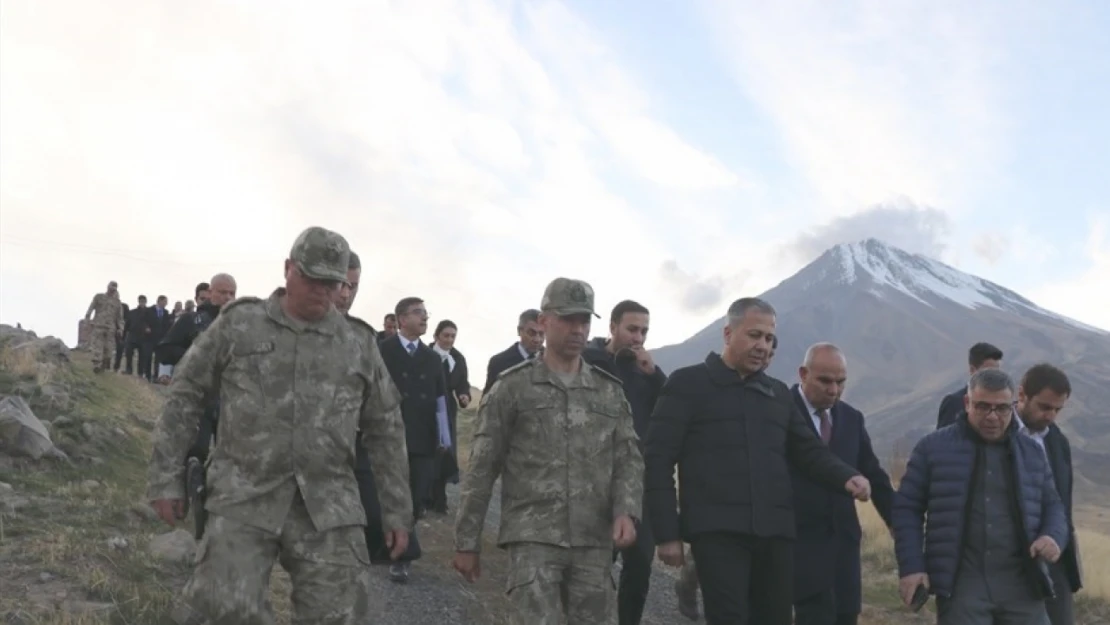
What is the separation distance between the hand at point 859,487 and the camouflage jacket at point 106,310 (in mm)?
17249

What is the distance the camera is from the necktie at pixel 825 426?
18.2ft

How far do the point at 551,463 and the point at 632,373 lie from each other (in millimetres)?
1804

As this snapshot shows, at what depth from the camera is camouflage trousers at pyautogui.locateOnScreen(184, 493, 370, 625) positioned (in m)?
3.85

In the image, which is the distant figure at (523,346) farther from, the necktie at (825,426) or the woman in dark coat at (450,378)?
the necktie at (825,426)

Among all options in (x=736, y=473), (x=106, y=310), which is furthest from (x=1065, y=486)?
(x=106, y=310)

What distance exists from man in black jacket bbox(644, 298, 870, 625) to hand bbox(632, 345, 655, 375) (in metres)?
1.16

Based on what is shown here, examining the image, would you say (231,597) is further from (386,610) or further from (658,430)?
(386,610)

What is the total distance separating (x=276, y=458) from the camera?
4.02 m

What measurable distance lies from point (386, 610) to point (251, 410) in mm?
3451

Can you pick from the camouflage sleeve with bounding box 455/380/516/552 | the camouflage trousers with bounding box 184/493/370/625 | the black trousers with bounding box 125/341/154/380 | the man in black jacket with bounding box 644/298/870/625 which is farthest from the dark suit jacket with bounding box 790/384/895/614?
the black trousers with bounding box 125/341/154/380

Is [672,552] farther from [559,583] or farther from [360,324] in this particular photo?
[360,324]

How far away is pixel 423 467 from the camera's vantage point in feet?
28.0

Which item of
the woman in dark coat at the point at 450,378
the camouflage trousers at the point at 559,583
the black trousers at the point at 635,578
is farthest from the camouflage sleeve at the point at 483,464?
the woman in dark coat at the point at 450,378

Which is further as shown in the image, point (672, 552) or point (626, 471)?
point (626, 471)
